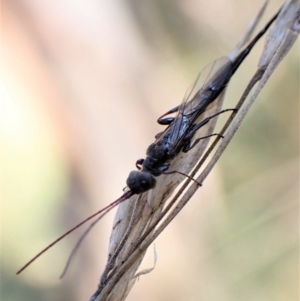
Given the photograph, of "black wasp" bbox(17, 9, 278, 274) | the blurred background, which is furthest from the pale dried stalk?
the blurred background

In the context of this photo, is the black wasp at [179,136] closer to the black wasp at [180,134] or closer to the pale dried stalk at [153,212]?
the black wasp at [180,134]

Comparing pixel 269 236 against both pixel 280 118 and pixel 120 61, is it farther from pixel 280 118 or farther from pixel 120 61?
pixel 120 61

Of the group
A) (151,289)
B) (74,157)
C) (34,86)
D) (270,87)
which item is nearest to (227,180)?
(270,87)

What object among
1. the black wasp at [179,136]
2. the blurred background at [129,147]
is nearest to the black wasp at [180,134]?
the black wasp at [179,136]

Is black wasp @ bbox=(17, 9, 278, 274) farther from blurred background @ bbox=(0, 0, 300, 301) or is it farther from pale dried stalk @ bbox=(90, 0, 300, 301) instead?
blurred background @ bbox=(0, 0, 300, 301)

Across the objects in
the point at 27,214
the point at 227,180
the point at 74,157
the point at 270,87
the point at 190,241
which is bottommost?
the point at 190,241

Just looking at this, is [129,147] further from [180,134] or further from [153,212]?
[153,212]
